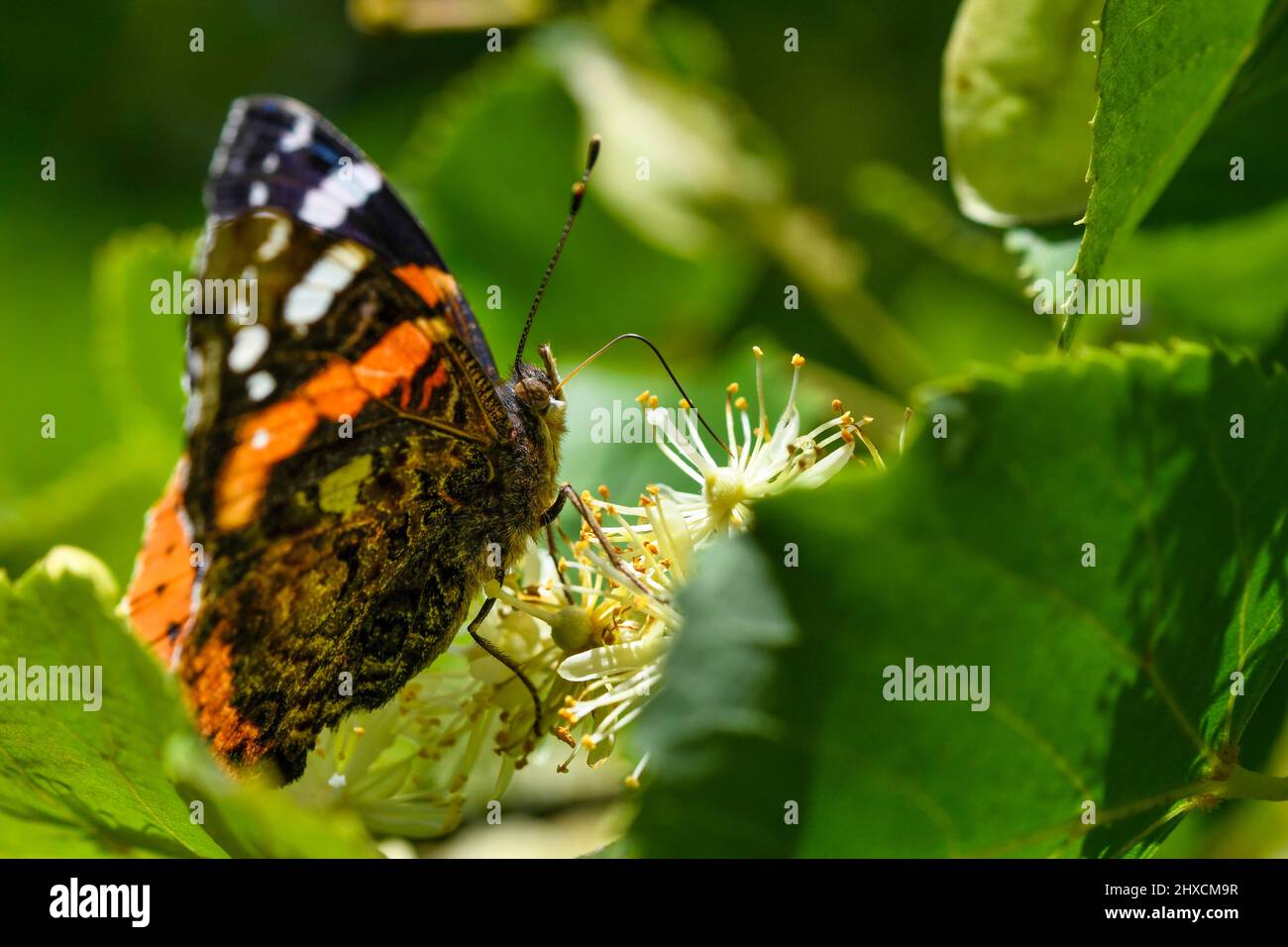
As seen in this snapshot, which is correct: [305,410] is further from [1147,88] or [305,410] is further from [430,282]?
[1147,88]

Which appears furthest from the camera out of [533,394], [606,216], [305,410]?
[606,216]

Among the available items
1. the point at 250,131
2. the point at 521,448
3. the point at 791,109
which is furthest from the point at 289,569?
the point at 791,109

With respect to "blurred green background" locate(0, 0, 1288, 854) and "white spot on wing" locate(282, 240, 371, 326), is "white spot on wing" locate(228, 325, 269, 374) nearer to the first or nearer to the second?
"white spot on wing" locate(282, 240, 371, 326)

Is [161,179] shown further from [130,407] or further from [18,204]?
[130,407]

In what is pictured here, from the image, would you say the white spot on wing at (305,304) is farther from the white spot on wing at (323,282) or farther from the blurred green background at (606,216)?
the blurred green background at (606,216)

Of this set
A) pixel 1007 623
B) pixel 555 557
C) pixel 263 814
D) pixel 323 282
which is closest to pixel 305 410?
pixel 323 282
